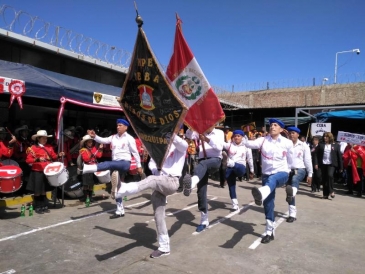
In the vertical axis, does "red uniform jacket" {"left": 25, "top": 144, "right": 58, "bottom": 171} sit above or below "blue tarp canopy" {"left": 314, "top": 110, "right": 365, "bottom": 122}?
below

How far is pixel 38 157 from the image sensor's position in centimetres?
672

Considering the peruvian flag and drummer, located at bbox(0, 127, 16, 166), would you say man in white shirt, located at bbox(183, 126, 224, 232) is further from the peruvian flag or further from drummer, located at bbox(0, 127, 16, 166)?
drummer, located at bbox(0, 127, 16, 166)

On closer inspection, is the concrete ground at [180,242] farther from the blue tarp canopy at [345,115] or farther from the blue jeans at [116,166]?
the blue tarp canopy at [345,115]

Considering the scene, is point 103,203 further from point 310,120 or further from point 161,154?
point 310,120

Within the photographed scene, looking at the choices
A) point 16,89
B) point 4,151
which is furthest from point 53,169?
point 16,89

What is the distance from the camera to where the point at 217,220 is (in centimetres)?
637

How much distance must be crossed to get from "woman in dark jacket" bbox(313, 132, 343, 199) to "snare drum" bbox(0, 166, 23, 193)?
27.7 ft

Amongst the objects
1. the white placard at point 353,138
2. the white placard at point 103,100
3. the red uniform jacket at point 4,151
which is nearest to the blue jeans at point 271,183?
the white placard at point 103,100

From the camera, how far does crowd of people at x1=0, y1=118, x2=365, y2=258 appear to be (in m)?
4.33

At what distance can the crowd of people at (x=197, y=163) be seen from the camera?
14.2ft

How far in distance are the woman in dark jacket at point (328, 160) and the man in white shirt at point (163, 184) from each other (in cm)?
693

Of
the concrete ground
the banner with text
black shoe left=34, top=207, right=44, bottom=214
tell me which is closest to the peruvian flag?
the banner with text

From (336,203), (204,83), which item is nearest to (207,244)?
(204,83)

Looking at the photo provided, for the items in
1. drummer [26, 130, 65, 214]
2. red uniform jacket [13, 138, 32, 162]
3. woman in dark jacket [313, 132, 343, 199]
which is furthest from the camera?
woman in dark jacket [313, 132, 343, 199]
